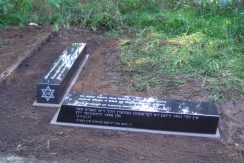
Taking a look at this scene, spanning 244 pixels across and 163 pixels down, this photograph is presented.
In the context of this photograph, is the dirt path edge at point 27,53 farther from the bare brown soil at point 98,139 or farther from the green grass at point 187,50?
the green grass at point 187,50

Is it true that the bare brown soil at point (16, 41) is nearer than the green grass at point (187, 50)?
No

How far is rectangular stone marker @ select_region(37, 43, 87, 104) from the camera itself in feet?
13.1

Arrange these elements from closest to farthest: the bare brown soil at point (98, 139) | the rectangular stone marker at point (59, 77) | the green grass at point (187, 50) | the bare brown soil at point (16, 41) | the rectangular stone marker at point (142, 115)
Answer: the bare brown soil at point (98, 139) → the rectangular stone marker at point (142, 115) → the rectangular stone marker at point (59, 77) → the green grass at point (187, 50) → the bare brown soil at point (16, 41)

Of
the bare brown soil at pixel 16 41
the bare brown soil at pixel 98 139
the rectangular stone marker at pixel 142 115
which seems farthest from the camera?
the bare brown soil at pixel 16 41

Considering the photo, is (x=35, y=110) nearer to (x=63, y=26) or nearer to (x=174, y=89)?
(x=174, y=89)

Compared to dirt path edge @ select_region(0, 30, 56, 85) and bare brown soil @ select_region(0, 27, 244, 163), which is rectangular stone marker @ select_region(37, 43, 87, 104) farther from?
dirt path edge @ select_region(0, 30, 56, 85)

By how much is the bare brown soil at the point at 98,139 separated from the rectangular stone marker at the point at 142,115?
9 cm

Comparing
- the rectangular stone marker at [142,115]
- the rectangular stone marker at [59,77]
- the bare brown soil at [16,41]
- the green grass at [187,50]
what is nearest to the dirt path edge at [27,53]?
the bare brown soil at [16,41]

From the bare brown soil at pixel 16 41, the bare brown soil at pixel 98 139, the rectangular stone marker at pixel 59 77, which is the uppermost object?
the rectangular stone marker at pixel 59 77

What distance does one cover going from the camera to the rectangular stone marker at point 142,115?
359cm

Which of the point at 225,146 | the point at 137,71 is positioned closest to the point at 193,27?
the point at 137,71

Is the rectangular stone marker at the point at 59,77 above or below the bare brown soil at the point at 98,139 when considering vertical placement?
above

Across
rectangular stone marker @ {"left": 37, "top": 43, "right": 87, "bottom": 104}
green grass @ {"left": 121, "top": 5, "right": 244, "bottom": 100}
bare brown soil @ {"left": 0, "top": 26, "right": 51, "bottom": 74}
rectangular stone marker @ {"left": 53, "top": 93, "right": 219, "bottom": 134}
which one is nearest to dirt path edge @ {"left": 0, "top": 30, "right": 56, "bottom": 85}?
bare brown soil @ {"left": 0, "top": 26, "right": 51, "bottom": 74}

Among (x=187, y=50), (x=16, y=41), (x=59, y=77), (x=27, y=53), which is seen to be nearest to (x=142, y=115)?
(x=59, y=77)
